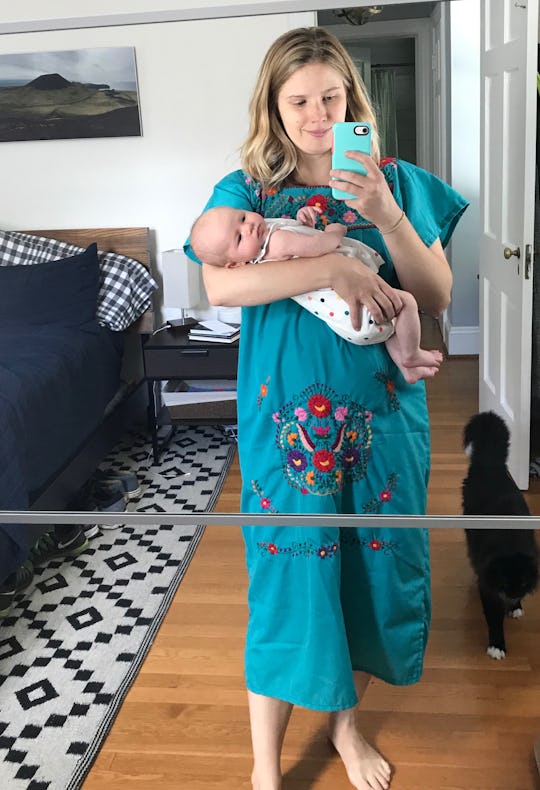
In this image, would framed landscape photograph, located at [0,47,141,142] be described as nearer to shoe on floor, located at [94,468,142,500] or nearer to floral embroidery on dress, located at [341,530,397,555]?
shoe on floor, located at [94,468,142,500]

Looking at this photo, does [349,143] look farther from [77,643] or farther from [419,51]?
[77,643]

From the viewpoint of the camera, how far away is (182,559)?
1.29m

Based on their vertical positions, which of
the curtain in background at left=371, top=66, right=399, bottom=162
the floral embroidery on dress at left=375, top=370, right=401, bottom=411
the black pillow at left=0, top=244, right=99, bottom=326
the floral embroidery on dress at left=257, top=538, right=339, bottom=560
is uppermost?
the curtain in background at left=371, top=66, right=399, bottom=162

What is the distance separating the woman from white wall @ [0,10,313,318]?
4 cm

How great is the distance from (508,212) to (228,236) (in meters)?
0.33

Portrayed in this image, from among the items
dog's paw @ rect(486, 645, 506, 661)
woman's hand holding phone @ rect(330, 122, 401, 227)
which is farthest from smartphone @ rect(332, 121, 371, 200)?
dog's paw @ rect(486, 645, 506, 661)

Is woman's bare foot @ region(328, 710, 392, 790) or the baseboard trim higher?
the baseboard trim

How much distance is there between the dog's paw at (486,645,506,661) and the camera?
50.0 inches

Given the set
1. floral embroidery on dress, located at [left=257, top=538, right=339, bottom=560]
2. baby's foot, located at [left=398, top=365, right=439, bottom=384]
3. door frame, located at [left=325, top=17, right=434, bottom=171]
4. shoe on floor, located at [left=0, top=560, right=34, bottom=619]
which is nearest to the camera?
door frame, located at [left=325, top=17, right=434, bottom=171]

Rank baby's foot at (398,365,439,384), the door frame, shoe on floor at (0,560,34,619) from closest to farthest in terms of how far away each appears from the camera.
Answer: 1. the door frame
2. baby's foot at (398,365,439,384)
3. shoe on floor at (0,560,34,619)

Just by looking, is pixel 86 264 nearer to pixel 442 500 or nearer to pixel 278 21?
pixel 278 21

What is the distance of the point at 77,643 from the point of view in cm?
128

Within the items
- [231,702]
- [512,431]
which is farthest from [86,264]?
[231,702]

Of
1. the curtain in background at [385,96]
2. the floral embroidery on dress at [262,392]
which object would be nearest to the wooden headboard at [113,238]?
the floral embroidery on dress at [262,392]
